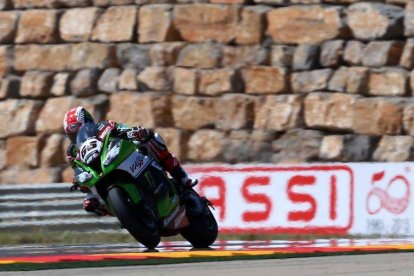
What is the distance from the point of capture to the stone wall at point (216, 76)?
15867mm

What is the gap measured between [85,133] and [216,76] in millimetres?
6216

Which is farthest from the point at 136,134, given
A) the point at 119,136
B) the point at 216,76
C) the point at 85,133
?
the point at 216,76

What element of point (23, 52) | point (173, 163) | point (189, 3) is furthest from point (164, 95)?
point (173, 163)

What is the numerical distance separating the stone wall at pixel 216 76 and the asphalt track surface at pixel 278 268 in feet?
23.1

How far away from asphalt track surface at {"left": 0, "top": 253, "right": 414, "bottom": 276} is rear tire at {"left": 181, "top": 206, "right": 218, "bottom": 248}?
99.7 inches

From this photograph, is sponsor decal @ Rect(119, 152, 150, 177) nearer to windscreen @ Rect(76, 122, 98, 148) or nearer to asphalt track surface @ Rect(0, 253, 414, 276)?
windscreen @ Rect(76, 122, 98, 148)

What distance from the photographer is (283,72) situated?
54.1 ft

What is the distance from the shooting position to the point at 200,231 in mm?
11148

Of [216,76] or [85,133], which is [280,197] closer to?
[216,76]

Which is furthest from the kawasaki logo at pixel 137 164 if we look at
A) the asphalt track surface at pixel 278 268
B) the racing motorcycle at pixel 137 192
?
the asphalt track surface at pixel 278 268

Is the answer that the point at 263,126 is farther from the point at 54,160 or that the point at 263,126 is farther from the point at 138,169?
the point at 138,169

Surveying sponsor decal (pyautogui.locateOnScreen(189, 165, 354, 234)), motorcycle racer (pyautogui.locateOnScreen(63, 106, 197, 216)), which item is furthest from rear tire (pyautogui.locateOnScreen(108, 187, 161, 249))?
sponsor decal (pyautogui.locateOnScreen(189, 165, 354, 234))

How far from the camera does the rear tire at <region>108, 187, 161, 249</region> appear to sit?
405 inches

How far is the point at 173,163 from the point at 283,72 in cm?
545
